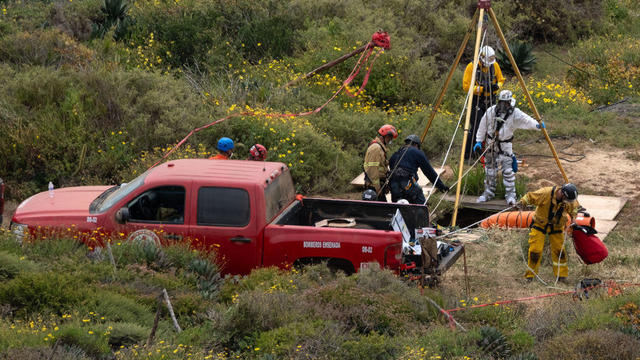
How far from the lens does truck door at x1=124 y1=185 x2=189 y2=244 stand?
27.6ft

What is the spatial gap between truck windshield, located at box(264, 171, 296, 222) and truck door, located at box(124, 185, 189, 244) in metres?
0.96

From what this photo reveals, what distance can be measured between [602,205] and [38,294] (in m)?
9.31

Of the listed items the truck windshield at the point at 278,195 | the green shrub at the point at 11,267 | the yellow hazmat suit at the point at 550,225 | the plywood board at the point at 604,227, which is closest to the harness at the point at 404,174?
the yellow hazmat suit at the point at 550,225

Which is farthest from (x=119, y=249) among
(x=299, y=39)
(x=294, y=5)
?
(x=294, y=5)

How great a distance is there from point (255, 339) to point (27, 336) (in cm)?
203

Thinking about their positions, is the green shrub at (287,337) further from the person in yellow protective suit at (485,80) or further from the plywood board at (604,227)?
the person in yellow protective suit at (485,80)

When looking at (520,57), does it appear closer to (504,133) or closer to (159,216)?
(504,133)

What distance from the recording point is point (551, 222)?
Result: 31.6 feet

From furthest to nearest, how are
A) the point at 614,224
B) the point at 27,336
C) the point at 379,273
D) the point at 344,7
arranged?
the point at 344,7 → the point at 614,224 → the point at 379,273 → the point at 27,336

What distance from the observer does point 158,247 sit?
27.2 ft

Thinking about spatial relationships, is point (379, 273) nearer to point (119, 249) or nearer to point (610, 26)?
point (119, 249)

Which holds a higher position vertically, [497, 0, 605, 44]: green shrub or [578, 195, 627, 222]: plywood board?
[497, 0, 605, 44]: green shrub

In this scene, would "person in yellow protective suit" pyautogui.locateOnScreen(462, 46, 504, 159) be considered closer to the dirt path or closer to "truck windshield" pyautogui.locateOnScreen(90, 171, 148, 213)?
the dirt path

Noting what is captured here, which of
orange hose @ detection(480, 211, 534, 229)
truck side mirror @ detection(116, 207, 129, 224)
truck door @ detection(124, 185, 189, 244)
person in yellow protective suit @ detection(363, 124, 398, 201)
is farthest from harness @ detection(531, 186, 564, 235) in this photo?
truck side mirror @ detection(116, 207, 129, 224)
